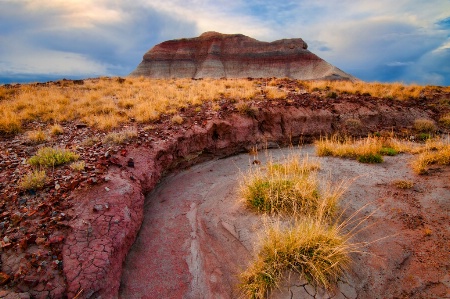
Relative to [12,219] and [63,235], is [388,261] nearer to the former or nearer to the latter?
[63,235]

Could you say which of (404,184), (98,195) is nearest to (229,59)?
(404,184)

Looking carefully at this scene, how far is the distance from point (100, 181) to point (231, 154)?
571cm

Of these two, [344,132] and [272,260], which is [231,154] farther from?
[272,260]

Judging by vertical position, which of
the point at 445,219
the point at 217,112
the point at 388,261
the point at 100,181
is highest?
the point at 217,112

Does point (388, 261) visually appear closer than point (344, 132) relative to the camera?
Yes

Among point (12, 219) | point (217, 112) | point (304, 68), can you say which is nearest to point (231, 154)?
point (217, 112)

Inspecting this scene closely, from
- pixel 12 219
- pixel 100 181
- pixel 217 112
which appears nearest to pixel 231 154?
pixel 217 112

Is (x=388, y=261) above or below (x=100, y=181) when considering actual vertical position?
below

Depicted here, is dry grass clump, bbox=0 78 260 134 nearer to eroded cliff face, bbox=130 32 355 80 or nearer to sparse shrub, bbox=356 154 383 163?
sparse shrub, bbox=356 154 383 163

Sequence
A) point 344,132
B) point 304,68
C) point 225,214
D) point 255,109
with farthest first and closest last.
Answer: point 304,68 < point 344,132 < point 255,109 < point 225,214

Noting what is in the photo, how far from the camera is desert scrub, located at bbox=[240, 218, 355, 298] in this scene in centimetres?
397

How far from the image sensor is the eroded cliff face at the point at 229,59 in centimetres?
4294

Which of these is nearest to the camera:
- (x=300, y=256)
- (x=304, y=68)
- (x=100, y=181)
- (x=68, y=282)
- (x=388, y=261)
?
(x=68, y=282)

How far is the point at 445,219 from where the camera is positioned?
5289 millimetres
